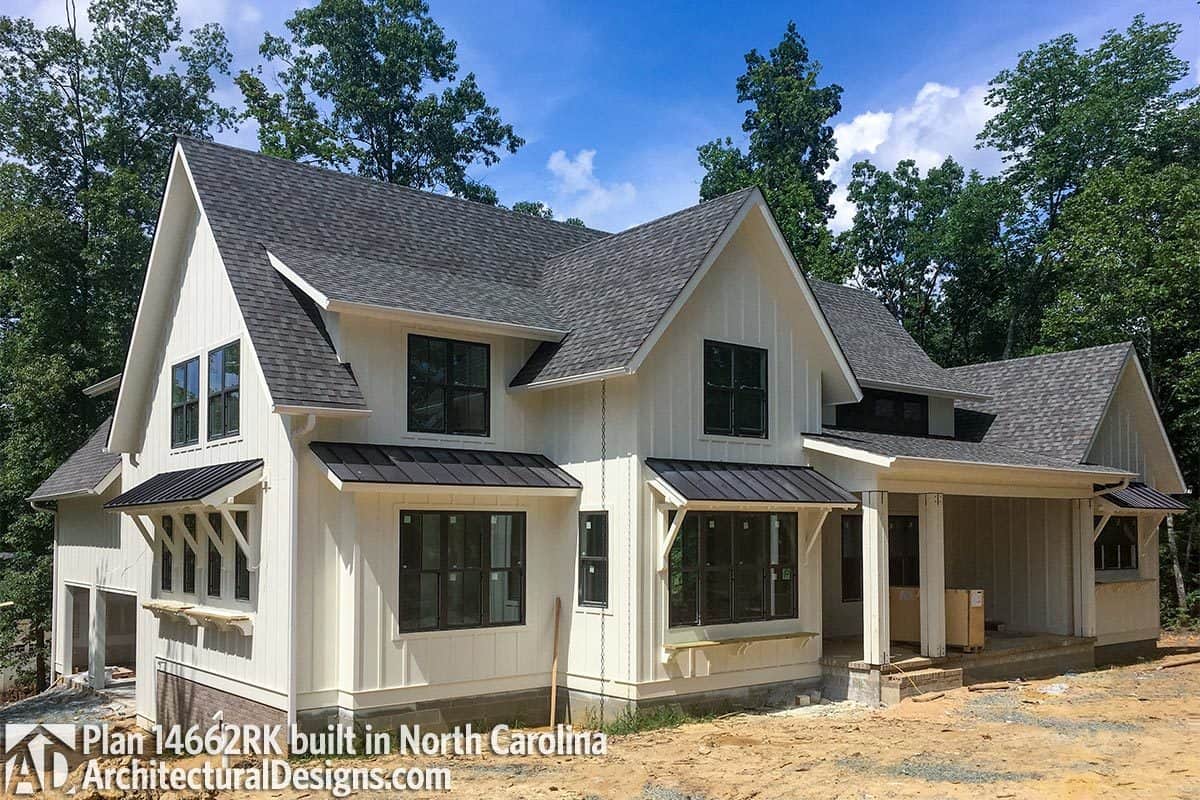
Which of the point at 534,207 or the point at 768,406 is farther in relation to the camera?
the point at 534,207

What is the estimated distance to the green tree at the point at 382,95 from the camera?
3638cm

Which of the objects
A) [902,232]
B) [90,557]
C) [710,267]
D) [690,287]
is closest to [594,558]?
[690,287]

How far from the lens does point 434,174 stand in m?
37.3

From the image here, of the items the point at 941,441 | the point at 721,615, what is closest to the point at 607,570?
the point at 721,615

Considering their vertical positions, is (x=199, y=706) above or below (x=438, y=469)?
below

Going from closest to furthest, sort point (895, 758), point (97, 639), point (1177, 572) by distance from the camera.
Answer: point (895, 758) → point (97, 639) → point (1177, 572)

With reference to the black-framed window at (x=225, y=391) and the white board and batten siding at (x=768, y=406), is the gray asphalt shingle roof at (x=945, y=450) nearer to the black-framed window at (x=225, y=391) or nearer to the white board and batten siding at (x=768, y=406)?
the white board and batten siding at (x=768, y=406)

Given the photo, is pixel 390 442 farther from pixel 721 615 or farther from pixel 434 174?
pixel 434 174

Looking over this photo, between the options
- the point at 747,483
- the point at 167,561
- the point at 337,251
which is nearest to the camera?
the point at 747,483

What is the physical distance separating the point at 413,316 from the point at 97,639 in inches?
480

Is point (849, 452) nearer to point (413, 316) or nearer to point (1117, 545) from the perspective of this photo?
point (413, 316)

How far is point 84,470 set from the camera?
20.9 meters

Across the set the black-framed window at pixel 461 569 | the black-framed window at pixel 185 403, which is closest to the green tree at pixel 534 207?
the black-framed window at pixel 185 403

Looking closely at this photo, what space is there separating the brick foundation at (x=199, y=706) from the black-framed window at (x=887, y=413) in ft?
34.5
